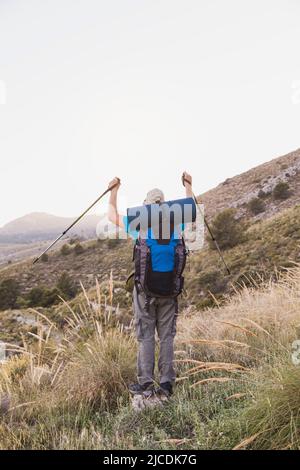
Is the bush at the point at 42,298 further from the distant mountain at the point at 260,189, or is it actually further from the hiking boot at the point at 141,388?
the hiking boot at the point at 141,388

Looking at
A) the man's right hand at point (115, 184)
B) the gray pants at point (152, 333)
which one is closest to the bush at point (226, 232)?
the man's right hand at point (115, 184)

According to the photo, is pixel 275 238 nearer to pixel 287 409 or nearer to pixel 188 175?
pixel 188 175

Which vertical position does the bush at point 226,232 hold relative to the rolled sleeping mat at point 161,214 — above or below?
below

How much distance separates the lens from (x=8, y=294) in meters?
26.9

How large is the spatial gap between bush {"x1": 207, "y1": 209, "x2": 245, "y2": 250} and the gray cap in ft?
60.7

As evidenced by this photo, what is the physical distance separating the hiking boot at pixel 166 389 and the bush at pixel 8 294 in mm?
23573

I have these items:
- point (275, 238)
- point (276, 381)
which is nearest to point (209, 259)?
point (275, 238)

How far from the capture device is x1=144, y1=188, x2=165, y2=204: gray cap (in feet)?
13.6

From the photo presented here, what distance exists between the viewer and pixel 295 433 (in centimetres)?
260

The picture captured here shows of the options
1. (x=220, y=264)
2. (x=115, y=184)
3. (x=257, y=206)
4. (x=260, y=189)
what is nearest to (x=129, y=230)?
(x=115, y=184)

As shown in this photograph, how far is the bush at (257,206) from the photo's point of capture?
113 feet

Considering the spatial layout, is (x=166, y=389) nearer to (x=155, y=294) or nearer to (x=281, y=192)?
(x=155, y=294)

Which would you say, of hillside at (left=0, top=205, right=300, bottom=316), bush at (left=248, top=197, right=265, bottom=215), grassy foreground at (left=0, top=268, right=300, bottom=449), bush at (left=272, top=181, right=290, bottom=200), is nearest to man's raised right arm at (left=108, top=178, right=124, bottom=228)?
grassy foreground at (left=0, top=268, right=300, bottom=449)
